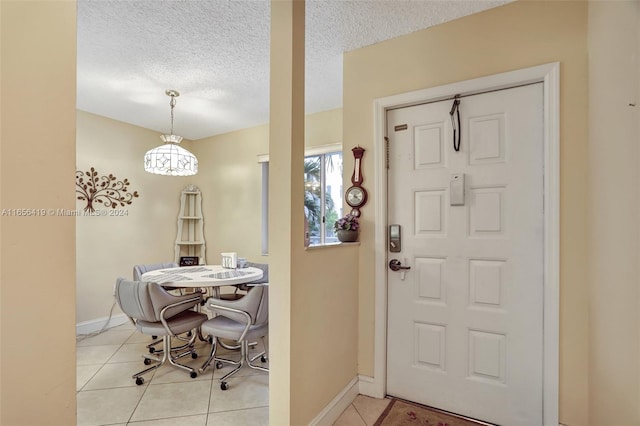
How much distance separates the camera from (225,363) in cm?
268

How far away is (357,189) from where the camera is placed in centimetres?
224

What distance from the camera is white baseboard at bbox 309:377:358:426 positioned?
1.77 meters

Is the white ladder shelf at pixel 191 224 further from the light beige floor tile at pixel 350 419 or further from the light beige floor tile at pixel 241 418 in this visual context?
the light beige floor tile at pixel 350 419

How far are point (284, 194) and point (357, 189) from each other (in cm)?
83

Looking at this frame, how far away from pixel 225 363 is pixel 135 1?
8.88 feet

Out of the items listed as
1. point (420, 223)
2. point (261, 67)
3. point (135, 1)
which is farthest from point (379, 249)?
point (135, 1)

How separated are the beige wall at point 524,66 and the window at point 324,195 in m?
1.41

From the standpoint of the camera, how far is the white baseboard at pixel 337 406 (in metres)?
1.77

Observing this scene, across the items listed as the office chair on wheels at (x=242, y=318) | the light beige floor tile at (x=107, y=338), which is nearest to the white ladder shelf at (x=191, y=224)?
the light beige floor tile at (x=107, y=338)

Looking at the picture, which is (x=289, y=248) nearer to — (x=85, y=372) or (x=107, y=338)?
(x=85, y=372)

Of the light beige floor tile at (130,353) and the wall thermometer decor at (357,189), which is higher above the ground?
the wall thermometer decor at (357,189)

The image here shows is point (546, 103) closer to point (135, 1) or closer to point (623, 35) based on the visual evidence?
point (623, 35)

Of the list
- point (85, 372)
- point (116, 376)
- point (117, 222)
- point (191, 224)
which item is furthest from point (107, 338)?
point (191, 224)

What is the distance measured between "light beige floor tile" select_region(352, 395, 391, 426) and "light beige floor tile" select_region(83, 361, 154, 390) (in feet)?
5.35
